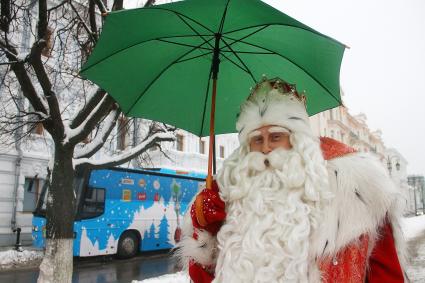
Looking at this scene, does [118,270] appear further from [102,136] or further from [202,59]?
[202,59]

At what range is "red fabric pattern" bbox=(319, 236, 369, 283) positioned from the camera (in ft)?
6.16

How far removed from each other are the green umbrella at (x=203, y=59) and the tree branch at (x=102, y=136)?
4920mm

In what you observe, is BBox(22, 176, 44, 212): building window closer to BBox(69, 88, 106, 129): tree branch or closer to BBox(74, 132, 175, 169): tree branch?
BBox(74, 132, 175, 169): tree branch

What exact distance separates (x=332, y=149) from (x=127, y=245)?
12.4 meters

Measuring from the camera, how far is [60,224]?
255 inches

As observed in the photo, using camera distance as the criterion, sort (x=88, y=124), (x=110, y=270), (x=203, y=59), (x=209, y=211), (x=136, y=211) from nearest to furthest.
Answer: (x=209, y=211) < (x=203, y=59) < (x=88, y=124) < (x=110, y=270) < (x=136, y=211)

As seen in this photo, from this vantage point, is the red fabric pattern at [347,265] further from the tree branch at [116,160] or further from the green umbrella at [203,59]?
the tree branch at [116,160]

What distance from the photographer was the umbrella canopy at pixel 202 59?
2178 mm

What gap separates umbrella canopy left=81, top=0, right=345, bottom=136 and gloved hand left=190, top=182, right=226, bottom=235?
828mm

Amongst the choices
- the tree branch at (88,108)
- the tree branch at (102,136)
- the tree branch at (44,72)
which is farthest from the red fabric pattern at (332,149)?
the tree branch at (102,136)

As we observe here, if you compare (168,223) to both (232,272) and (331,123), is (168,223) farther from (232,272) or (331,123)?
(331,123)

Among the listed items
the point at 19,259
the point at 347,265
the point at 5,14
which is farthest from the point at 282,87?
the point at 19,259

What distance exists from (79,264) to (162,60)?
11.7m

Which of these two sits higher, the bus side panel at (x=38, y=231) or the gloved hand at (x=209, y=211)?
the gloved hand at (x=209, y=211)
